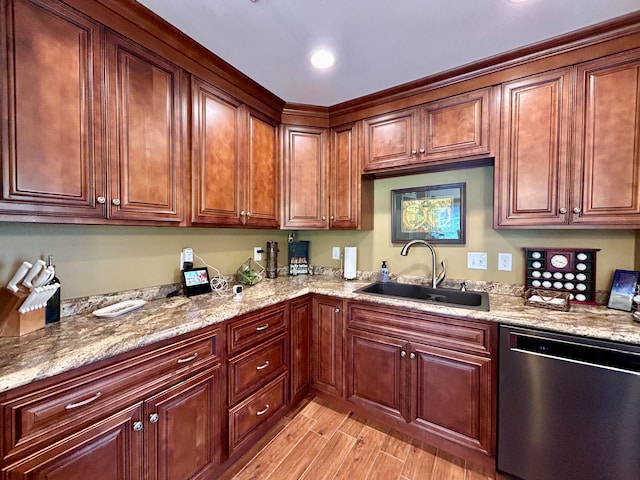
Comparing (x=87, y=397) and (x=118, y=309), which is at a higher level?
(x=118, y=309)

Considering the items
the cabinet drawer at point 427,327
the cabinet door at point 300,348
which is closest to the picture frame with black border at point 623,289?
the cabinet drawer at point 427,327

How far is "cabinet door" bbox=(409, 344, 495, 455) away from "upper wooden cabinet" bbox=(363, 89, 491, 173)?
1.31 m

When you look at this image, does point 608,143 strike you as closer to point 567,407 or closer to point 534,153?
point 534,153

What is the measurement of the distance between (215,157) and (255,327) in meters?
1.13

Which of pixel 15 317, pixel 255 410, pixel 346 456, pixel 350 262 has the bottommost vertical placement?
pixel 346 456

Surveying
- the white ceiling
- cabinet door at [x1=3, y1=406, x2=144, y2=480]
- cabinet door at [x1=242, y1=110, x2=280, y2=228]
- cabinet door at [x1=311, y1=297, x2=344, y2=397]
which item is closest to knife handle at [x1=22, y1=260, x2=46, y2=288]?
cabinet door at [x1=3, y1=406, x2=144, y2=480]

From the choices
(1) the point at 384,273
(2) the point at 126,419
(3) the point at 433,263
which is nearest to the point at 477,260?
(3) the point at 433,263

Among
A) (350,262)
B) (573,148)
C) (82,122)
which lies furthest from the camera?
(350,262)

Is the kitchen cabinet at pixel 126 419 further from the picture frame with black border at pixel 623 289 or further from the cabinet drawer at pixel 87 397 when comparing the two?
the picture frame with black border at pixel 623 289

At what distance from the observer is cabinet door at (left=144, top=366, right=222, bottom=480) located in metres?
1.18

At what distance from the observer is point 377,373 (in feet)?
6.16

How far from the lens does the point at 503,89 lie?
1.71 m

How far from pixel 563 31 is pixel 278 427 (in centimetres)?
295

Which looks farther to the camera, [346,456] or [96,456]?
[346,456]
